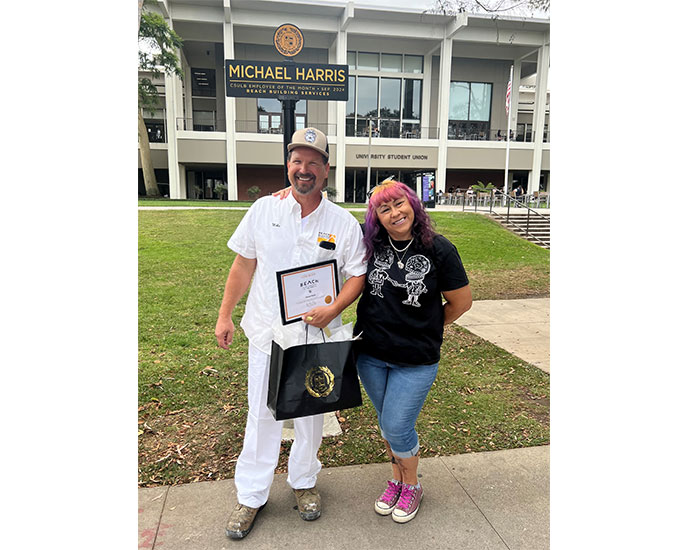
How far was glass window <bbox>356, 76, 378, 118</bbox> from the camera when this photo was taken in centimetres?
3041

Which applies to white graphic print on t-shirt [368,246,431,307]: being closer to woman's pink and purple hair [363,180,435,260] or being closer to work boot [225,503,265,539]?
woman's pink and purple hair [363,180,435,260]

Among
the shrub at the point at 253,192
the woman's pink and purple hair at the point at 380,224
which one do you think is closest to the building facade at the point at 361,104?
the shrub at the point at 253,192

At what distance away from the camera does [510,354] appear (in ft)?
18.2

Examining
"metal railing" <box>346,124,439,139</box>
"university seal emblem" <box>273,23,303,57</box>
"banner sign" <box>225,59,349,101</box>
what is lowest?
"banner sign" <box>225,59,349,101</box>

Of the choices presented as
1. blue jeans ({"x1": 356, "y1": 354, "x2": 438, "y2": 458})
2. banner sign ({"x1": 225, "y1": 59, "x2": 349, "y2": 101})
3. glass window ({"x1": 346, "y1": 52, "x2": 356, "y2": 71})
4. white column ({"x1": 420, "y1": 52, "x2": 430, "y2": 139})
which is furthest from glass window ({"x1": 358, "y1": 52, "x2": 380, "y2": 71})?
blue jeans ({"x1": 356, "y1": 354, "x2": 438, "y2": 458})

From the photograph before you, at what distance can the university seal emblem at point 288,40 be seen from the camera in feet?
11.3

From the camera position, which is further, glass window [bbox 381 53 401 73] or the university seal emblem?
glass window [bbox 381 53 401 73]

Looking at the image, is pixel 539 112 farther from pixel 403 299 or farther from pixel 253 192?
pixel 403 299

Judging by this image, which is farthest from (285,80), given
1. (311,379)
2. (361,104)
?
(361,104)

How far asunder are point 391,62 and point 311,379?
31669 millimetres

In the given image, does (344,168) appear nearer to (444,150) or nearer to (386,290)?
(444,150)

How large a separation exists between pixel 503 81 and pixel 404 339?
3477cm

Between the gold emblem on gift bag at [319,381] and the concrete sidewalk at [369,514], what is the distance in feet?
2.69

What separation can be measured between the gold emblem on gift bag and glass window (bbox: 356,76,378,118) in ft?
99.5
